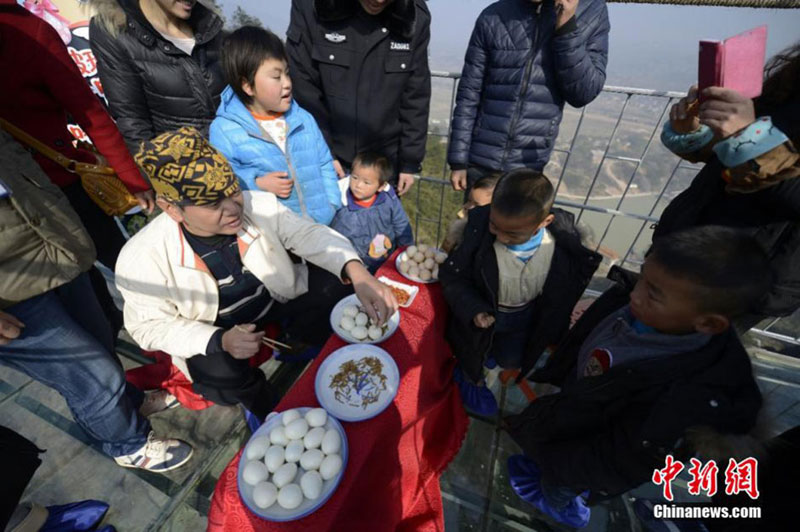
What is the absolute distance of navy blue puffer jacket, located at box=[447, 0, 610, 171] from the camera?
2477mm

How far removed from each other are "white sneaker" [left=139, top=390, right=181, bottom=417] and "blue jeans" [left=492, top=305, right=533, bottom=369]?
8.43ft

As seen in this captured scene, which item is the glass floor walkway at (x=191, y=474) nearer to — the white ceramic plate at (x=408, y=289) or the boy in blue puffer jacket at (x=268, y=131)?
the white ceramic plate at (x=408, y=289)

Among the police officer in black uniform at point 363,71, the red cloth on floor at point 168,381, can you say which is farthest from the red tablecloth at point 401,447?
the police officer in black uniform at point 363,71

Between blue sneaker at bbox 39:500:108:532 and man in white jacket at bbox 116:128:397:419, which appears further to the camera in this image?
blue sneaker at bbox 39:500:108:532

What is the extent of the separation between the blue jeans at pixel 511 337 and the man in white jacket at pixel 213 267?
0.92 metres

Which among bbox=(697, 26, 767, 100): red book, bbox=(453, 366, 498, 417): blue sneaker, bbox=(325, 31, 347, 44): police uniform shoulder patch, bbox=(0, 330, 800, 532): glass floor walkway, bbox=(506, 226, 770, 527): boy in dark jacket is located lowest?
bbox=(0, 330, 800, 532): glass floor walkway

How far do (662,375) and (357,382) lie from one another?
4.24 feet

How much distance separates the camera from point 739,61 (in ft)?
4.50

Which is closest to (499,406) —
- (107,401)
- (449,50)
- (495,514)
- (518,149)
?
(495,514)

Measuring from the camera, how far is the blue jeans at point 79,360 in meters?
1.54

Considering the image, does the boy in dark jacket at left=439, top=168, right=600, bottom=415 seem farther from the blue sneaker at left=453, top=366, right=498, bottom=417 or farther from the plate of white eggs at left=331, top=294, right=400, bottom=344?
the plate of white eggs at left=331, top=294, right=400, bottom=344

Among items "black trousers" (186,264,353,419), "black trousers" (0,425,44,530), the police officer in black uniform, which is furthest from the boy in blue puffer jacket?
"black trousers" (0,425,44,530)

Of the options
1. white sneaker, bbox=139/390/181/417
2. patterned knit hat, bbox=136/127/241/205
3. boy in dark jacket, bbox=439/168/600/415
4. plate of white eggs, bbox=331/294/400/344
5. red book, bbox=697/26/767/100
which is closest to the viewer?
red book, bbox=697/26/767/100

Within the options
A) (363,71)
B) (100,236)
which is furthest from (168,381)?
(363,71)
